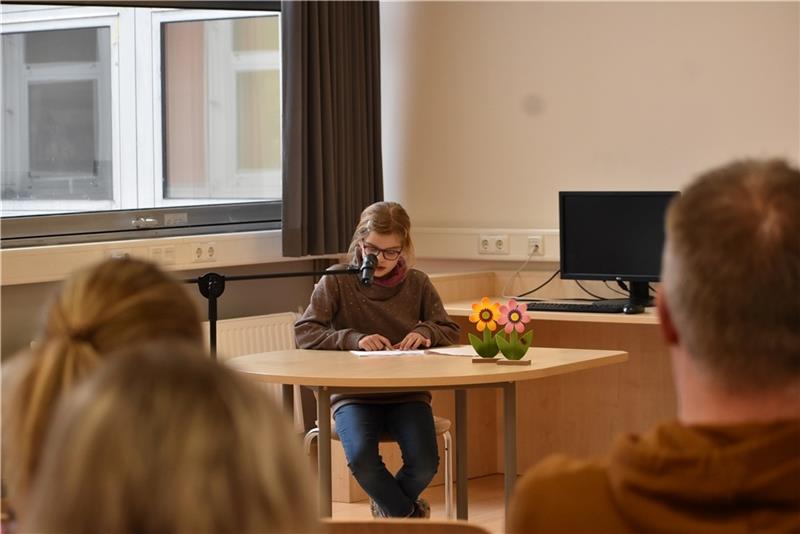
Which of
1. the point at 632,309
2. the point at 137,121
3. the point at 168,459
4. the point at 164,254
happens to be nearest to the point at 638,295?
the point at 632,309

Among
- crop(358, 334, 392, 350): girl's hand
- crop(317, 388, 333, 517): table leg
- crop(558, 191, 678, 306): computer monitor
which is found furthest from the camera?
crop(558, 191, 678, 306): computer monitor

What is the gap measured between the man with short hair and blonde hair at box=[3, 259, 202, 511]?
18.9 inches

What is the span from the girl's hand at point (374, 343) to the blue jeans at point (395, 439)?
0.18 metres

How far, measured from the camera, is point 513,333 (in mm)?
3551

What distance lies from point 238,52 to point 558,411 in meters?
1.98

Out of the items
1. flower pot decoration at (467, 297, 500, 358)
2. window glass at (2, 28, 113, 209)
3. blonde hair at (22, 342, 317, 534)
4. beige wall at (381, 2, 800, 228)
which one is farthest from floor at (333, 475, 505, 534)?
blonde hair at (22, 342, 317, 534)

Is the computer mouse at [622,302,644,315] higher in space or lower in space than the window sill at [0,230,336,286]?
lower

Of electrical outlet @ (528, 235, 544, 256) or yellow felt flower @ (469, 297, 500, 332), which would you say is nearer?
yellow felt flower @ (469, 297, 500, 332)

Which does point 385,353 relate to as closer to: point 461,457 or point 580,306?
point 461,457

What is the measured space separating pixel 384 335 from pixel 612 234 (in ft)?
3.68

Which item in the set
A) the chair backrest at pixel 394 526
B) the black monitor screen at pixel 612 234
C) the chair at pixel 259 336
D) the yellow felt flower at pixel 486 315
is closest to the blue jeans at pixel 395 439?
the yellow felt flower at pixel 486 315

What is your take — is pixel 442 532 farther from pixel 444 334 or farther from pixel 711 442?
pixel 444 334

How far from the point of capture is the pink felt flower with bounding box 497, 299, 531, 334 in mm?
3570

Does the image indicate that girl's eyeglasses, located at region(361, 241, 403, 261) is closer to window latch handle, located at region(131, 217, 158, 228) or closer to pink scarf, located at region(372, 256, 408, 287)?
pink scarf, located at region(372, 256, 408, 287)
